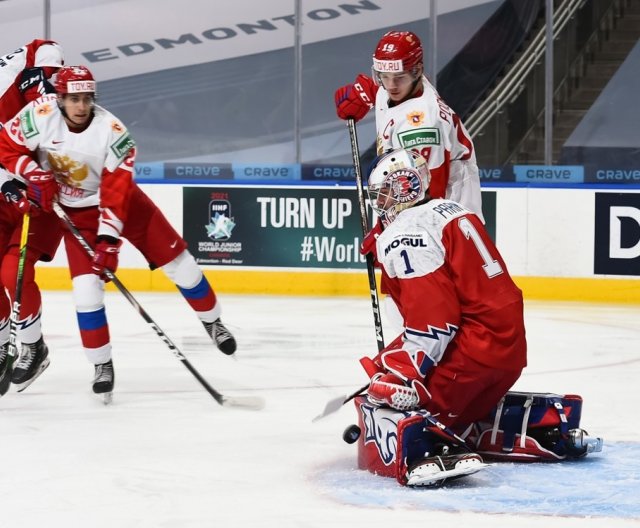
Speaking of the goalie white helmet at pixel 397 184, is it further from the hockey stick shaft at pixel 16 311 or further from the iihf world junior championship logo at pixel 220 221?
the iihf world junior championship logo at pixel 220 221

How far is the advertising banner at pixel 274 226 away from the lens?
7707 millimetres

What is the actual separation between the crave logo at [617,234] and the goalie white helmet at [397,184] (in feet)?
14.3

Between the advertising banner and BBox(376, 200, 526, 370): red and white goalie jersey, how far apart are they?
461 centimetres

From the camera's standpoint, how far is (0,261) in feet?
14.7

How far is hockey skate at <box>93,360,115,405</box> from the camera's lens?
4.09m

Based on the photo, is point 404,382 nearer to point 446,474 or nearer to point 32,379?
point 446,474

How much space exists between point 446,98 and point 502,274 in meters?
5.18

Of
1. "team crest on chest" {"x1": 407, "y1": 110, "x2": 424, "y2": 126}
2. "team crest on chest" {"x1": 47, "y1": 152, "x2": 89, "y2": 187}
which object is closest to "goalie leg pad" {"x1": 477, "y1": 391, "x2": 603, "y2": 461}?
"team crest on chest" {"x1": 407, "y1": 110, "x2": 424, "y2": 126}

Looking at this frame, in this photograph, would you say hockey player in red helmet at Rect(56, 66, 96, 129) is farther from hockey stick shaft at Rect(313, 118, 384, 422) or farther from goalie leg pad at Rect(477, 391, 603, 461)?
goalie leg pad at Rect(477, 391, 603, 461)

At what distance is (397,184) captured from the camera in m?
3.02

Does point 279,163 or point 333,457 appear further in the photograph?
point 279,163

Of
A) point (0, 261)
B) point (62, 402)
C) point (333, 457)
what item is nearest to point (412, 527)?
point (333, 457)

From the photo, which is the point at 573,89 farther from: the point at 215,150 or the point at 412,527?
the point at 412,527

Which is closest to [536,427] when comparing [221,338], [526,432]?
[526,432]
